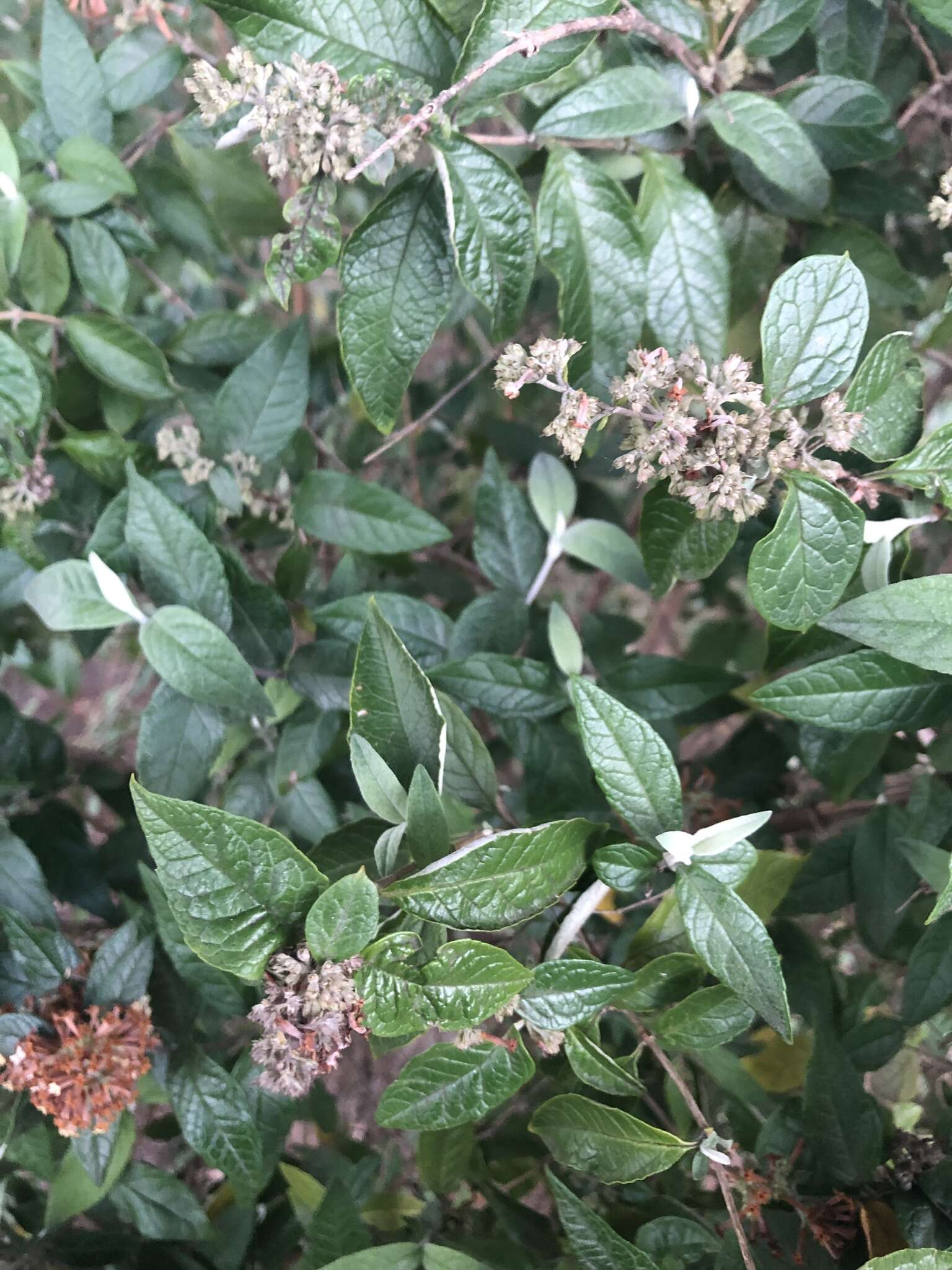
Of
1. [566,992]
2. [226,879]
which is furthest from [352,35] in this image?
[566,992]

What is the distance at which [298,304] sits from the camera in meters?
1.31

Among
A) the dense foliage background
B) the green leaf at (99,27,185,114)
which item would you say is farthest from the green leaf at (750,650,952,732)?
the green leaf at (99,27,185,114)

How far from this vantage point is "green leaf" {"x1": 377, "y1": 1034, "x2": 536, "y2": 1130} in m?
0.59

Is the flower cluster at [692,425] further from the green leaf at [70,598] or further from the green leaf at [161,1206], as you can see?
the green leaf at [161,1206]

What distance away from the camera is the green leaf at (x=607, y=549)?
841 millimetres

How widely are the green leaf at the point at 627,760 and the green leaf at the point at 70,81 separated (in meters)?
0.74

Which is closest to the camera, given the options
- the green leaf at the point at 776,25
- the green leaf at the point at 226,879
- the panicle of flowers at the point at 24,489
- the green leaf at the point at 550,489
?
the green leaf at the point at 226,879

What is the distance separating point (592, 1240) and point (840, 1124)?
224mm

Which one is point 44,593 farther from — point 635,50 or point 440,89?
point 635,50

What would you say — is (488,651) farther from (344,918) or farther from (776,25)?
(776,25)

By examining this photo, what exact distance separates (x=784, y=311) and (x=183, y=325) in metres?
0.68

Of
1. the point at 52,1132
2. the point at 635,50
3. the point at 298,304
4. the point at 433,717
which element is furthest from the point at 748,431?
the point at 298,304

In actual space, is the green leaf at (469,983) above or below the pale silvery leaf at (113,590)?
below

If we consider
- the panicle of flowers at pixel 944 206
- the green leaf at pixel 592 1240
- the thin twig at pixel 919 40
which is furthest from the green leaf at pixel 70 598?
the thin twig at pixel 919 40
